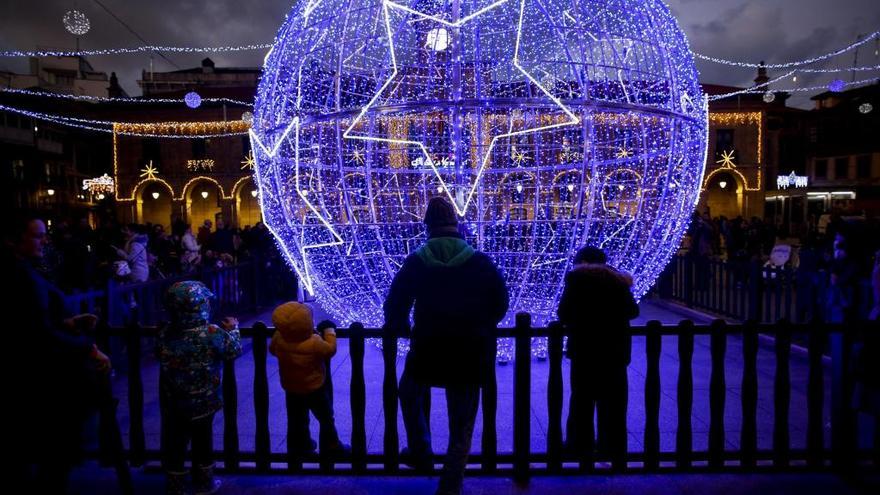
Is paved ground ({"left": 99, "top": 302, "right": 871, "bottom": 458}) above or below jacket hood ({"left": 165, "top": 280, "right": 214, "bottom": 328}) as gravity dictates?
below

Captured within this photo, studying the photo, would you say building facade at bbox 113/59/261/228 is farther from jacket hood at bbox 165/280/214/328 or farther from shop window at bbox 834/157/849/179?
shop window at bbox 834/157/849/179

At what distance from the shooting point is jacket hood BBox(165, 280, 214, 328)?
11.3 feet

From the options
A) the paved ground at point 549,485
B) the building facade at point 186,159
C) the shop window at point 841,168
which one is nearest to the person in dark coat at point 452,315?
the paved ground at point 549,485

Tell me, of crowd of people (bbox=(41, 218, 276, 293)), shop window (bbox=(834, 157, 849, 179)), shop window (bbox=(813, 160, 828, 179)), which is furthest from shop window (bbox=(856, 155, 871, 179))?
crowd of people (bbox=(41, 218, 276, 293))

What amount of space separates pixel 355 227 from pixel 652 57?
306cm

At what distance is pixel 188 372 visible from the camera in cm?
349

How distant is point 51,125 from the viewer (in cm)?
3638

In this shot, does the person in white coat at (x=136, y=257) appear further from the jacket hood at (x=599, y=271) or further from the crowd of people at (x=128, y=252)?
the jacket hood at (x=599, y=271)

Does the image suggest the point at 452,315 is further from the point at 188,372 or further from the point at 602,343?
the point at 188,372

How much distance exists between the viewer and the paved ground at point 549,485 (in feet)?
12.0

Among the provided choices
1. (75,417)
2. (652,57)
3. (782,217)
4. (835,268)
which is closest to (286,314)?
(75,417)

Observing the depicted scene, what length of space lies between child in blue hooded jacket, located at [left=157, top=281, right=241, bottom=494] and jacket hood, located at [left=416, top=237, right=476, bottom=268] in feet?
4.28

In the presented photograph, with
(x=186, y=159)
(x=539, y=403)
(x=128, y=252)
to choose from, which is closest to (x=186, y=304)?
(x=539, y=403)

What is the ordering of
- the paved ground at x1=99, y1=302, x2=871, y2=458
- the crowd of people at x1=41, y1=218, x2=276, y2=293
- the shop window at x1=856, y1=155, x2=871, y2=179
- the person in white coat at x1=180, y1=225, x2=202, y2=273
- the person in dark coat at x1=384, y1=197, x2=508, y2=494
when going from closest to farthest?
the person in dark coat at x1=384, y1=197, x2=508, y2=494 → the paved ground at x1=99, y1=302, x2=871, y2=458 → the crowd of people at x1=41, y1=218, x2=276, y2=293 → the person in white coat at x1=180, y1=225, x2=202, y2=273 → the shop window at x1=856, y1=155, x2=871, y2=179
